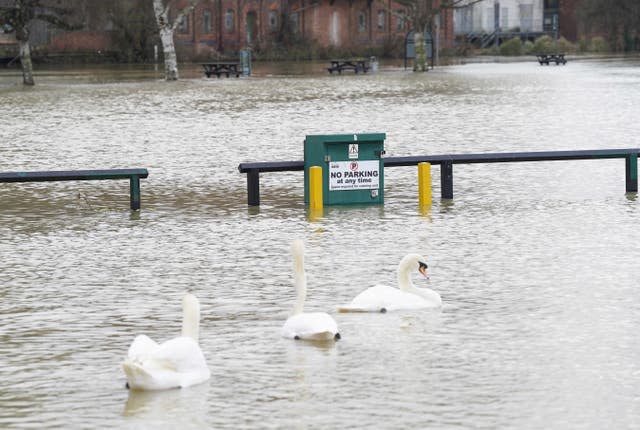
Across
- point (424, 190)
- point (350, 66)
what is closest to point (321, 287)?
point (424, 190)

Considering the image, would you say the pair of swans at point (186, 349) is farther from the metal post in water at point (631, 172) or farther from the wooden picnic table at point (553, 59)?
the wooden picnic table at point (553, 59)

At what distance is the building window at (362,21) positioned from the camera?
330ft

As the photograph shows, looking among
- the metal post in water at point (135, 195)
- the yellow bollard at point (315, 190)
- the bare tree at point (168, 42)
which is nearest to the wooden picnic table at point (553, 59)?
the bare tree at point (168, 42)

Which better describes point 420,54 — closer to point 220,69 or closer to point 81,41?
point 220,69

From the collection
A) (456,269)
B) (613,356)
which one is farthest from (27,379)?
(456,269)

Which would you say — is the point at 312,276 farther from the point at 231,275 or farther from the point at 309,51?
the point at 309,51

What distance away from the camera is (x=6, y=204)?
20.0 m

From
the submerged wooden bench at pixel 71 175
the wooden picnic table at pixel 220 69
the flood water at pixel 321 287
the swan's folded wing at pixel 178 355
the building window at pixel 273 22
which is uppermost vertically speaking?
the building window at pixel 273 22

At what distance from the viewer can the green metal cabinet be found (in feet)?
60.4

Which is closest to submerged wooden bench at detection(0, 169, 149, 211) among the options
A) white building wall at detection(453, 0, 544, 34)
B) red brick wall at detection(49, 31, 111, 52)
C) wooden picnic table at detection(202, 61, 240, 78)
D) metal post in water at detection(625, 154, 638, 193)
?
metal post in water at detection(625, 154, 638, 193)

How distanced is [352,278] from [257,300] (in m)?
1.34

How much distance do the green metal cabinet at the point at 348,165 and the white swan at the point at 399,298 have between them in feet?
22.2

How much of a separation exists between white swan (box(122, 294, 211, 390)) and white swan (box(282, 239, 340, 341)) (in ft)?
4.31

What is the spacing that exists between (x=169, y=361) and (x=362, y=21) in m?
92.6
